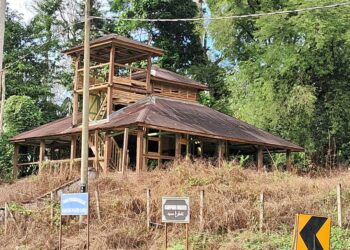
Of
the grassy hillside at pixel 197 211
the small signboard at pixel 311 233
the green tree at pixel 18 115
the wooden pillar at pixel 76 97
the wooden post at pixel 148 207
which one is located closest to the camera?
the small signboard at pixel 311 233

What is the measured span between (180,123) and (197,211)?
8.37 metres

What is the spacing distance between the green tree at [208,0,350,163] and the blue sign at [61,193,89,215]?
1721cm

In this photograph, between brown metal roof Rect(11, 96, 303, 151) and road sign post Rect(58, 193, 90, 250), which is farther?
brown metal roof Rect(11, 96, 303, 151)

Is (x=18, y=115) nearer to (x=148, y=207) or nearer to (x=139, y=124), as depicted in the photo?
(x=139, y=124)

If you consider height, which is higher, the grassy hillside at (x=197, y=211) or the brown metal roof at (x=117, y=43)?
the brown metal roof at (x=117, y=43)

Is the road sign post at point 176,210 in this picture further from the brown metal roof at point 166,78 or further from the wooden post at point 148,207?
the brown metal roof at point 166,78

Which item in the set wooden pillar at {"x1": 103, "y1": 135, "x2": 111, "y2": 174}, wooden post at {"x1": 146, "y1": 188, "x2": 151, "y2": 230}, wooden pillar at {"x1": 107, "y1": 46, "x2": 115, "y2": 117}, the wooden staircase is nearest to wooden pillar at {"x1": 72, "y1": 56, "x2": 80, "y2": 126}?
the wooden staircase

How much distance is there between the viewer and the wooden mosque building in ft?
78.0

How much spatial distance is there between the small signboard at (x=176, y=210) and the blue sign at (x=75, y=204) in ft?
7.63

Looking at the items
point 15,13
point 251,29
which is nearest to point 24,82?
point 15,13

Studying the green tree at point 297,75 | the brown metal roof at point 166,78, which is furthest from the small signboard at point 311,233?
the brown metal roof at point 166,78

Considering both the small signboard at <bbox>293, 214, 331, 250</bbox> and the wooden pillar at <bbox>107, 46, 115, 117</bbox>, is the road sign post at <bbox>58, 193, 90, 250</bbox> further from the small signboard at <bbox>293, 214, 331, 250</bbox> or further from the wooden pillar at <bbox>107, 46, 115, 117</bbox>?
the wooden pillar at <bbox>107, 46, 115, 117</bbox>

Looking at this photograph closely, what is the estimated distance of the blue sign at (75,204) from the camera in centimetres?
1428

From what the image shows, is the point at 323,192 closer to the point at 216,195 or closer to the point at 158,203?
the point at 216,195
